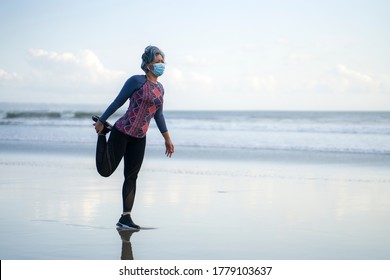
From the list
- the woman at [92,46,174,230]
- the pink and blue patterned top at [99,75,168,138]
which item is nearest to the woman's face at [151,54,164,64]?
the woman at [92,46,174,230]

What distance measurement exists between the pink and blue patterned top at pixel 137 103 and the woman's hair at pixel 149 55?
0.12 m

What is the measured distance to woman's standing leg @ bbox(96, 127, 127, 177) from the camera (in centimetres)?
682

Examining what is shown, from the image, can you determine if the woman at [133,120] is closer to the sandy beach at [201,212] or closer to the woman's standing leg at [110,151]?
the woman's standing leg at [110,151]

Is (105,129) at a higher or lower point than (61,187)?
higher

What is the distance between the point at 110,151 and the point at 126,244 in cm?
101

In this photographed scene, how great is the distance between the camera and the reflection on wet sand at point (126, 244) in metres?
5.81

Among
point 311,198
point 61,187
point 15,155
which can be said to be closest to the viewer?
point 311,198

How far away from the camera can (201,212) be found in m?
7.89

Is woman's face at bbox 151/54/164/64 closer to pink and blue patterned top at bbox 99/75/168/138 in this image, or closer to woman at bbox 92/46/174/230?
woman at bbox 92/46/174/230

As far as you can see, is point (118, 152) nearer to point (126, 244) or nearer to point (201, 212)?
point (126, 244)
